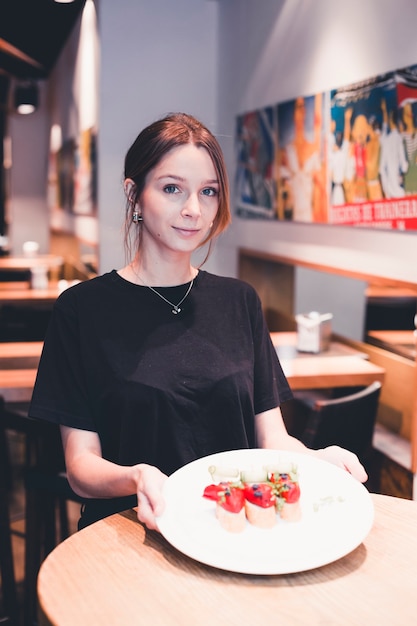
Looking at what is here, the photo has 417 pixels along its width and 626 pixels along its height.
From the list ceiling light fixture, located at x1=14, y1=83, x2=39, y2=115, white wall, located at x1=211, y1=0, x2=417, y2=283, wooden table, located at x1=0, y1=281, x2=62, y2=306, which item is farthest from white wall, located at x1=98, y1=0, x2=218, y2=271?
ceiling light fixture, located at x1=14, y1=83, x2=39, y2=115

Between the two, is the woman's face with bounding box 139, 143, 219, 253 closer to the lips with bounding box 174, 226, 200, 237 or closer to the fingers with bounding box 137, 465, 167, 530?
the lips with bounding box 174, 226, 200, 237

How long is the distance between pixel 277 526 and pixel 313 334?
2.21m

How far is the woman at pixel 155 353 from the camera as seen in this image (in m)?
1.46

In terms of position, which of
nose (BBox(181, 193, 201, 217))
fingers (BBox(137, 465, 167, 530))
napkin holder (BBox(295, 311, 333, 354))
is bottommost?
napkin holder (BBox(295, 311, 333, 354))

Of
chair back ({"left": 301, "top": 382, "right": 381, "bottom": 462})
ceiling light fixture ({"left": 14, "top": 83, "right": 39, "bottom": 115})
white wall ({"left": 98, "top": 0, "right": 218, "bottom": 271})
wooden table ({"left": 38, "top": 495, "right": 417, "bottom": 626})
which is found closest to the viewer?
wooden table ({"left": 38, "top": 495, "right": 417, "bottom": 626})

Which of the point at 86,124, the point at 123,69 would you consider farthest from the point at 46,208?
the point at 123,69

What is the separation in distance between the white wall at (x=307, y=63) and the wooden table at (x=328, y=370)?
0.41 meters

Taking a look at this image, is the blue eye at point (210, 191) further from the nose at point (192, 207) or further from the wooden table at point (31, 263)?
the wooden table at point (31, 263)

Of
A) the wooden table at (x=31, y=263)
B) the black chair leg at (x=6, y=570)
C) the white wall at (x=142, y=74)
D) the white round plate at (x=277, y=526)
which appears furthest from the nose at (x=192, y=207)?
the wooden table at (x=31, y=263)

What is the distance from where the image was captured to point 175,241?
4.84ft

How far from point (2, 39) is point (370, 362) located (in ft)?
18.0

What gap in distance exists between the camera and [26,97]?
775cm

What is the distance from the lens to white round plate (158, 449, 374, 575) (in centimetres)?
107

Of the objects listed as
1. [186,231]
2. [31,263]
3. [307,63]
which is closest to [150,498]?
[186,231]
